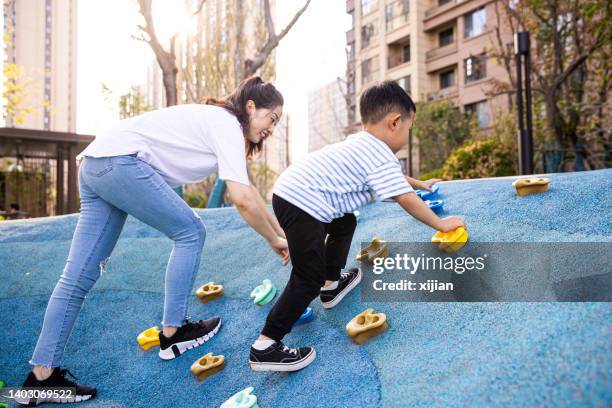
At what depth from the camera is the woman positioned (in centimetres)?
208

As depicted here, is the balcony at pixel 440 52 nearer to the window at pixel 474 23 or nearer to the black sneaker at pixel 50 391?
the window at pixel 474 23

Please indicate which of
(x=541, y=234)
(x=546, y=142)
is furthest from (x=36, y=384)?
(x=546, y=142)

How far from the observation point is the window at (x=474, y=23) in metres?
20.8

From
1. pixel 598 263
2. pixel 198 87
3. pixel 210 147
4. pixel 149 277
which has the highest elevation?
pixel 198 87

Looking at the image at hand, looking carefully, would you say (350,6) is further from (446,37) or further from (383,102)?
(383,102)

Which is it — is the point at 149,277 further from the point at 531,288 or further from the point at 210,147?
the point at 531,288

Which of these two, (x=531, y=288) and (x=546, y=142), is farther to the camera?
(x=546, y=142)

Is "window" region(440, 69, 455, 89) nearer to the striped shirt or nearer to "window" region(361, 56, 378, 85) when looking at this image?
"window" region(361, 56, 378, 85)

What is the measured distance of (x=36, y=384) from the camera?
2.06 meters

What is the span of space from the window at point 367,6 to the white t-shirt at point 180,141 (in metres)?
26.6

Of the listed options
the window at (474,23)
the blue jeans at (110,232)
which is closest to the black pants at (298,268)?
the blue jeans at (110,232)

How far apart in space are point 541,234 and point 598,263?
16.0 inches

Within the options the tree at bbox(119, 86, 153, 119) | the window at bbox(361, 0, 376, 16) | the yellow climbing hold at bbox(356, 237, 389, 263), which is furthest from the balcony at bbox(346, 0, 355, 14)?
the yellow climbing hold at bbox(356, 237, 389, 263)

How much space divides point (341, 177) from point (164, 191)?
865mm
